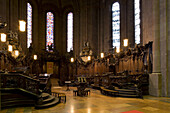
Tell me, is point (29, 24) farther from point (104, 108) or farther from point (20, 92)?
point (104, 108)

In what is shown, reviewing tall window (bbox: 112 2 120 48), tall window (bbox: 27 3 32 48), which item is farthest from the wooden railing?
tall window (bbox: 27 3 32 48)

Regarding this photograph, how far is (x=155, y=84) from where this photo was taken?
1118cm

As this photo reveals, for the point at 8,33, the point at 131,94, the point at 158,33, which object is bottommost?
the point at 131,94

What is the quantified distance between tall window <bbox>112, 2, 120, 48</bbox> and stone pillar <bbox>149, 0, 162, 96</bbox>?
30.4 feet

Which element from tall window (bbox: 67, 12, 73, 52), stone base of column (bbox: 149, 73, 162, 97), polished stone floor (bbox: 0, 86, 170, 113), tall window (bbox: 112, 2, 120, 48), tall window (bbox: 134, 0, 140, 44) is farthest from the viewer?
tall window (bbox: 67, 12, 73, 52)

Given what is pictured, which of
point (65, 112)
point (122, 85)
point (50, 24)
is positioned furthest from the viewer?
point (50, 24)

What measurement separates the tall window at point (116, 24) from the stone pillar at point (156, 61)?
925 centimetres

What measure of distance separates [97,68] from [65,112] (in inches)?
572

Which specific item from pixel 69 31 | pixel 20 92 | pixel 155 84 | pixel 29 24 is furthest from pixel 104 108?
pixel 69 31

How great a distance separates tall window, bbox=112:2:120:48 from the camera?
2103 cm

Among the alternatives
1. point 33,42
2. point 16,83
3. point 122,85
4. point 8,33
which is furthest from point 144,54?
point 33,42

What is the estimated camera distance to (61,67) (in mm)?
24875

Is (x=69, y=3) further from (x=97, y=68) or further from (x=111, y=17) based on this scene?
(x=97, y=68)

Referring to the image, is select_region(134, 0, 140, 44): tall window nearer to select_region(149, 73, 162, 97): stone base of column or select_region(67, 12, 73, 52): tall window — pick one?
select_region(149, 73, 162, 97): stone base of column
